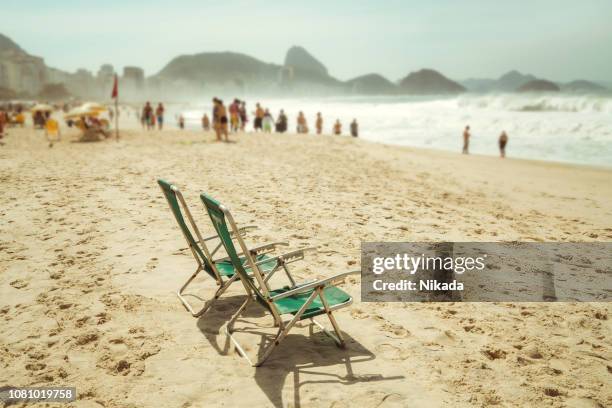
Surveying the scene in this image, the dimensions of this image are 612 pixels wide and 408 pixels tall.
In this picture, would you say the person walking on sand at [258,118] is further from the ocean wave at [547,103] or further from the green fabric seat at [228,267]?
the ocean wave at [547,103]

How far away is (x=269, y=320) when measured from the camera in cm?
379

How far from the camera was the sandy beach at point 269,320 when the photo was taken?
284cm

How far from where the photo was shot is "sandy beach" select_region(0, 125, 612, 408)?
2.84 meters

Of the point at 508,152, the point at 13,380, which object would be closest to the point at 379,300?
the point at 13,380

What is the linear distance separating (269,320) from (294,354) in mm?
602

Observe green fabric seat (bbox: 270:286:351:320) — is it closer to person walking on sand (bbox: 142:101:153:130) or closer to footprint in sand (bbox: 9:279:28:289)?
footprint in sand (bbox: 9:279:28:289)

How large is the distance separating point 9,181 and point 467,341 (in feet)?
30.2

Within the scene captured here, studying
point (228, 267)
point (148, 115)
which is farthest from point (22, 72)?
point (228, 267)

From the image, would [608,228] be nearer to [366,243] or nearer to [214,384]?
[366,243]

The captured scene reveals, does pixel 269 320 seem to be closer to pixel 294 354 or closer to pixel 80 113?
pixel 294 354

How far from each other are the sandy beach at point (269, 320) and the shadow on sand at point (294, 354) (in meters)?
0.01

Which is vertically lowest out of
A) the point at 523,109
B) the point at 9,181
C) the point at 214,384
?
the point at 214,384

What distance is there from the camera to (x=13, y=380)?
287cm

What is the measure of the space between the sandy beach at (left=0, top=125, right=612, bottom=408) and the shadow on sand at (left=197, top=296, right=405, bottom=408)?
14 mm
